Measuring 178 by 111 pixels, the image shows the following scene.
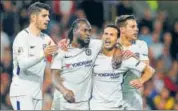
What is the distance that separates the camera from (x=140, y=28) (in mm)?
22328

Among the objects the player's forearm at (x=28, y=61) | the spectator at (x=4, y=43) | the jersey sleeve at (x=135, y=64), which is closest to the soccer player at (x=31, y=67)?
the player's forearm at (x=28, y=61)

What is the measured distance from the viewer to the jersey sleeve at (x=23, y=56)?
15.3m

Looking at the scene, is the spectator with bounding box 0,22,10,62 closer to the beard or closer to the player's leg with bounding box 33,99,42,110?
the player's leg with bounding box 33,99,42,110

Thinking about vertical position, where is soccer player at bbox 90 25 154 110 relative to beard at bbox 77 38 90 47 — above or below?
below

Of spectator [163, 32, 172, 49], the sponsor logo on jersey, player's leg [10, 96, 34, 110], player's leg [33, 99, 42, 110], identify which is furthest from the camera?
spectator [163, 32, 172, 49]

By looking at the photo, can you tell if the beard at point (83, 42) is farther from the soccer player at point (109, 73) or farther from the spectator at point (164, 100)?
the spectator at point (164, 100)

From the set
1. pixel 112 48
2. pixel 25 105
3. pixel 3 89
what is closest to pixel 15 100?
pixel 25 105

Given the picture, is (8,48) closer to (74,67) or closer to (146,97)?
(146,97)

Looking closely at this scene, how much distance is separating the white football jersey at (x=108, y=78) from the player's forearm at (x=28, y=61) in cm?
94

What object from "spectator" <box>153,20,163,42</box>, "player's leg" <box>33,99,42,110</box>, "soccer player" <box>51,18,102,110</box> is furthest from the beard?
"spectator" <box>153,20,163,42</box>

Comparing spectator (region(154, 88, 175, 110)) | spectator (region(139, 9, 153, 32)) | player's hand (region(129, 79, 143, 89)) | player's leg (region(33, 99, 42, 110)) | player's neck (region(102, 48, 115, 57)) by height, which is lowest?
spectator (region(154, 88, 175, 110))

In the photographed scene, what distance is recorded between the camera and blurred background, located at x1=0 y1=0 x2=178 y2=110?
2048 centimetres

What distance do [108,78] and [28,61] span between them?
1258mm

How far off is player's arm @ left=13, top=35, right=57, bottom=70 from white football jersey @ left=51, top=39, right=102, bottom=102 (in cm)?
32
